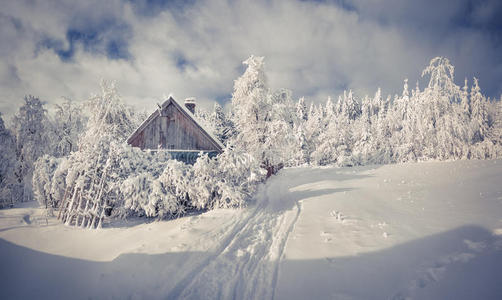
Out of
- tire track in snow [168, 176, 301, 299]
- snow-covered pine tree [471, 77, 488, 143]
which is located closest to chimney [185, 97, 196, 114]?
tire track in snow [168, 176, 301, 299]

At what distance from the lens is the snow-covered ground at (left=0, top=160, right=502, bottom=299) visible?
4184 mm

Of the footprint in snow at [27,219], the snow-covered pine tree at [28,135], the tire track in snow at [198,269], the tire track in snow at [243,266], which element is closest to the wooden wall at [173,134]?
the footprint in snow at [27,219]

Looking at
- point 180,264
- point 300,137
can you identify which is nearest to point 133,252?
point 180,264

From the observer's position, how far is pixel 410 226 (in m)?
6.53

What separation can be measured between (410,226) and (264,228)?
4943mm

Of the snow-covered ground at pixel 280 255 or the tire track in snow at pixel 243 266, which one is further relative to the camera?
the tire track in snow at pixel 243 266

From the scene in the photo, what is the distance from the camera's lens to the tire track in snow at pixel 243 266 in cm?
434

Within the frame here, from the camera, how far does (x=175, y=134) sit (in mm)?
16250

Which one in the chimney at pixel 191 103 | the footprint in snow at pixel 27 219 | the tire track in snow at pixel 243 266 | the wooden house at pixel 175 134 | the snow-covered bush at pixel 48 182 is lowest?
the tire track in snow at pixel 243 266

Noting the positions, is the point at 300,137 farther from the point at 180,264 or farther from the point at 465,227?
the point at 180,264

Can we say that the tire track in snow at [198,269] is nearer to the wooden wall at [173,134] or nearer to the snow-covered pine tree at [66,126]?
the wooden wall at [173,134]

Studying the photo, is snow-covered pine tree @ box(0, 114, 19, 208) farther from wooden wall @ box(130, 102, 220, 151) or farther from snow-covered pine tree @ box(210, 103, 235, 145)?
snow-covered pine tree @ box(210, 103, 235, 145)

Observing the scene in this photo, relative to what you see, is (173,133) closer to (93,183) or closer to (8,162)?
(93,183)

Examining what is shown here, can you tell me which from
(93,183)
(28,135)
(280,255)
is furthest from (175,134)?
(28,135)
